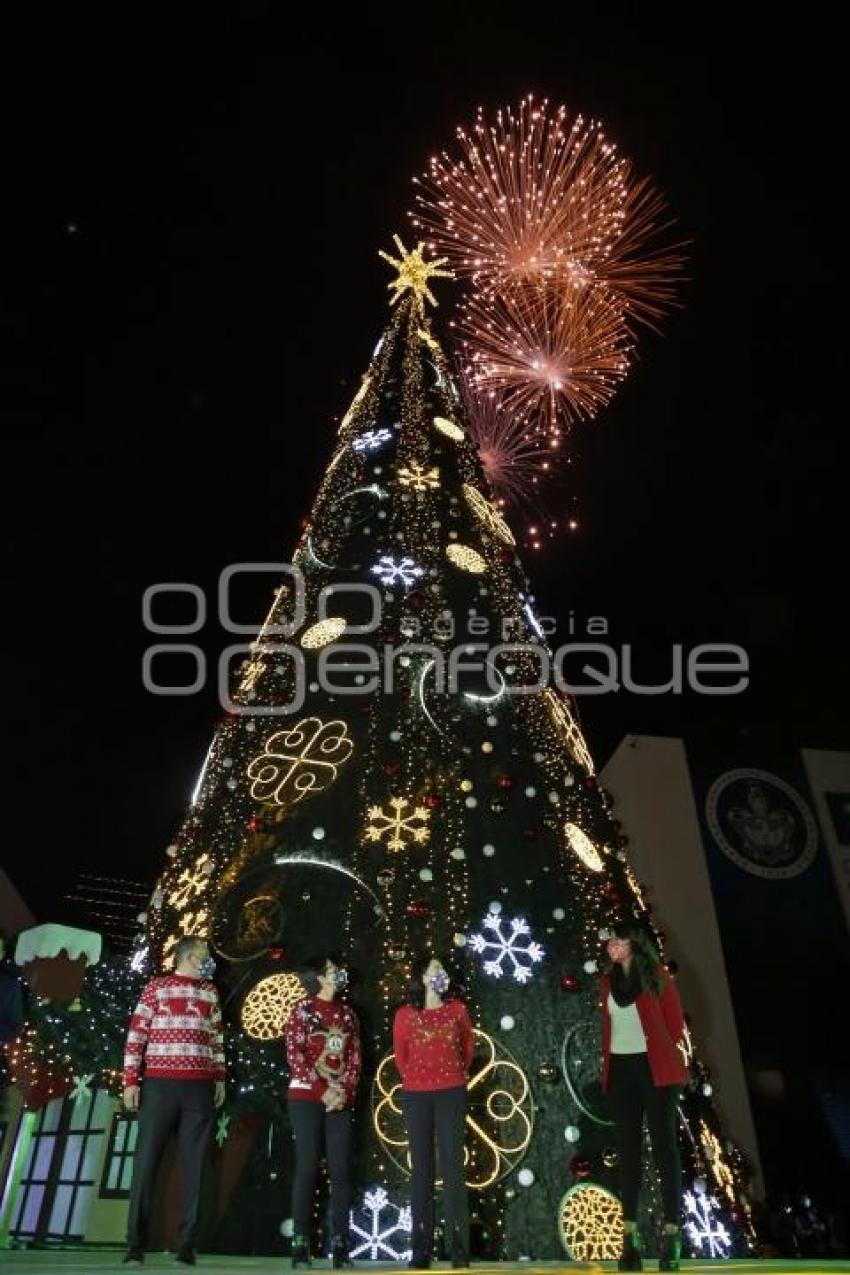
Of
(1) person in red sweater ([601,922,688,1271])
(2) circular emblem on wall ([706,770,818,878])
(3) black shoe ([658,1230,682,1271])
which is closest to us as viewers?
(3) black shoe ([658,1230,682,1271])

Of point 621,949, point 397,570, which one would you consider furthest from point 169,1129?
point 397,570

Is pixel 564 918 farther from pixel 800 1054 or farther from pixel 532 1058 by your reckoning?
pixel 800 1054

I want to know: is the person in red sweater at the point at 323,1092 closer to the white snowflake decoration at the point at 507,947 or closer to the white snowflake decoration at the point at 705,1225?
the white snowflake decoration at the point at 507,947

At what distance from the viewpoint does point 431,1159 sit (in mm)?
4121

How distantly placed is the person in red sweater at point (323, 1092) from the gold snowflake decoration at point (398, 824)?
89cm

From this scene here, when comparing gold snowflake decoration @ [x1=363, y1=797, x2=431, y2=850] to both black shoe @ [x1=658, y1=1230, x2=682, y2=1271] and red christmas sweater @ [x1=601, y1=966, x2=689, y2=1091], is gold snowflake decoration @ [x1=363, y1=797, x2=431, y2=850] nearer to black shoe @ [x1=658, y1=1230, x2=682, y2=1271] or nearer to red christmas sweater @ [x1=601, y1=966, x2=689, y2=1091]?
red christmas sweater @ [x1=601, y1=966, x2=689, y2=1091]

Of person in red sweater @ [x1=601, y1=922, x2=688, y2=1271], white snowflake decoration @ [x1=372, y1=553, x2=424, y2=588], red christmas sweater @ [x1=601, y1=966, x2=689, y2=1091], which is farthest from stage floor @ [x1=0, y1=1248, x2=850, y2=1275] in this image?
white snowflake decoration @ [x1=372, y1=553, x2=424, y2=588]

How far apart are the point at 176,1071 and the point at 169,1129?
0.85 ft

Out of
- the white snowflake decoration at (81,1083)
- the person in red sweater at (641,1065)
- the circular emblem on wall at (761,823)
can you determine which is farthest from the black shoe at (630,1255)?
the circular emblem on wall at (761,823)

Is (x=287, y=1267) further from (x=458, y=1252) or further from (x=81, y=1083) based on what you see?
(x=81, y=1083)

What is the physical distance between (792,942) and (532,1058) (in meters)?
11.2

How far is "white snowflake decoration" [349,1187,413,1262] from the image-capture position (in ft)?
14.1

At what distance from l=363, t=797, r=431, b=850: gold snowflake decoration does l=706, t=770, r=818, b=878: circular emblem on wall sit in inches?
430

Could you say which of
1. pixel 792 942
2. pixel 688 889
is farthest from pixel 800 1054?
pixel 688 889
